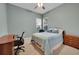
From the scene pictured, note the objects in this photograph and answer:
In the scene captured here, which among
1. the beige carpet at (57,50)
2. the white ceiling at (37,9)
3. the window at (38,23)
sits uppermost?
the white ceiling at (37,9)

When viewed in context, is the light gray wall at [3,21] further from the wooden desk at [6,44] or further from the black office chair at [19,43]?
the black office chair at [19,43]

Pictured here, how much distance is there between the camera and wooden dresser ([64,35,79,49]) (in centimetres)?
200

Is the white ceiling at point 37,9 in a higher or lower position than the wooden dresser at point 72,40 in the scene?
higher

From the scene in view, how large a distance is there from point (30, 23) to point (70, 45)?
0.80 metres

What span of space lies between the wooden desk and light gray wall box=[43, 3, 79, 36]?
0.72m

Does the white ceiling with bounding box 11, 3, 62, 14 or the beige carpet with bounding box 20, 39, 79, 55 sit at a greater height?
the white ceiling with bounding box 11, 3, 62, 14

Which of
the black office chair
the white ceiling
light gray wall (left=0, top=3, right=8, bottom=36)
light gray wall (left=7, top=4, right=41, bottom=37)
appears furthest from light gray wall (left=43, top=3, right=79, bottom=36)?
light gray wall (left=0, top=3, right=8, bottom=36)

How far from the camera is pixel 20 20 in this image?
2010 mm

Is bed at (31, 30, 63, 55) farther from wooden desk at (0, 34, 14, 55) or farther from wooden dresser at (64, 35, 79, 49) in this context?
wooden desk at (0, 34, 14, 55)

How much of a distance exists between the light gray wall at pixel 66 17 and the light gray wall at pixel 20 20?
0.82 ft

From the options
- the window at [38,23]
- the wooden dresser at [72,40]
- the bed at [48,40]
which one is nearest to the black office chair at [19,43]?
the bed at [48,40]

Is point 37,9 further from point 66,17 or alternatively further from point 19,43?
point 19,43

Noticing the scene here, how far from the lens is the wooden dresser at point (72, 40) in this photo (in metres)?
2.00
